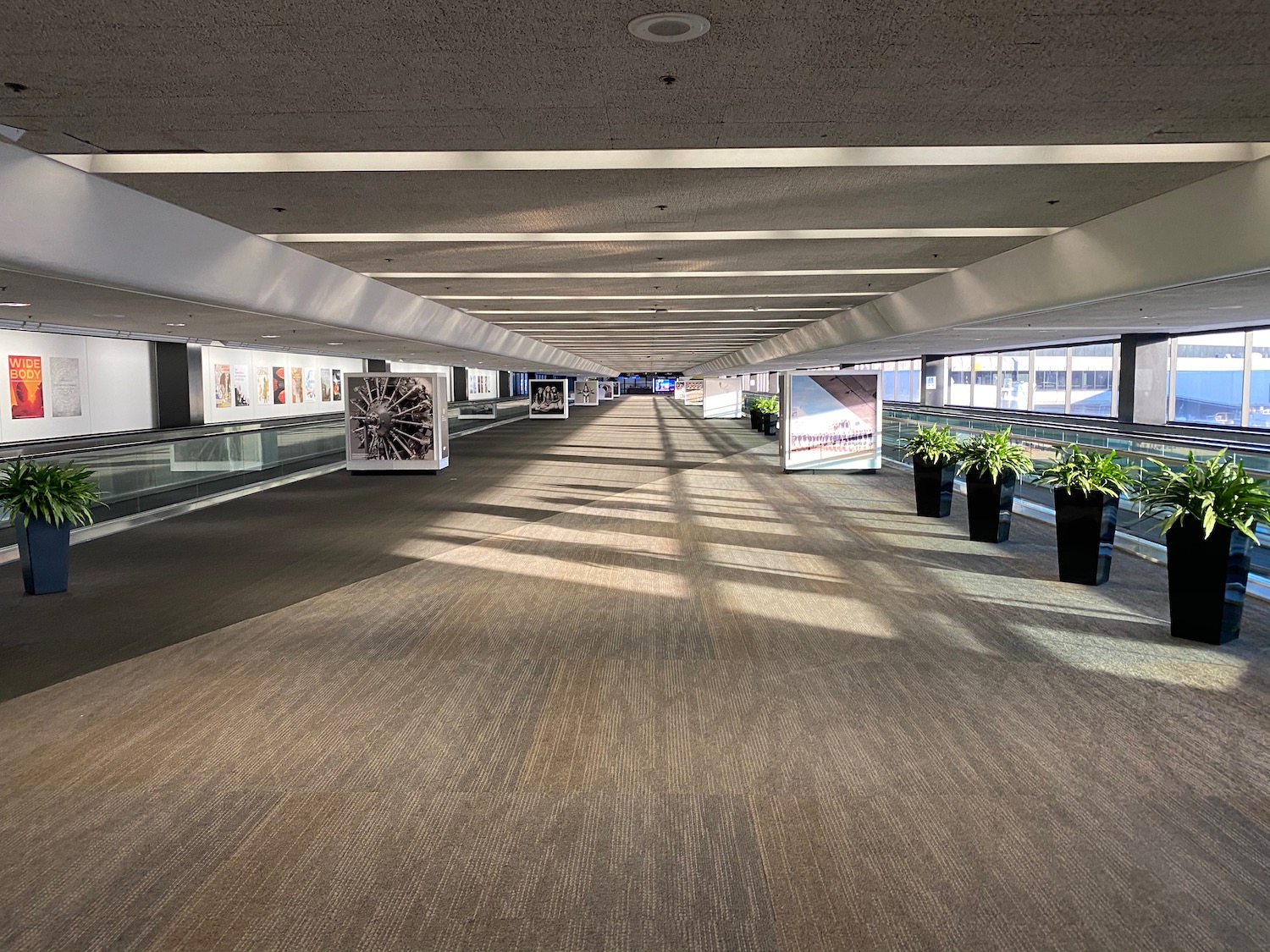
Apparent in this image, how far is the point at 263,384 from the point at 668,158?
2979 cm

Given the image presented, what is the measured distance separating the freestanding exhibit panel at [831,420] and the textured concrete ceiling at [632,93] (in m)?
10.2

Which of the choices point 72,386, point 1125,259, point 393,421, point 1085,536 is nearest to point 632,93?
point 1125,259

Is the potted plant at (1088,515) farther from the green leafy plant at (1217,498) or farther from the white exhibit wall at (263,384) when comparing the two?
the white exhibit wall at (263,384)

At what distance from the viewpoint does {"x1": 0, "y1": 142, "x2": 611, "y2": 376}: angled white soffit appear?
19.6 feet

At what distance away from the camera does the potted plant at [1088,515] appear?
816 cm

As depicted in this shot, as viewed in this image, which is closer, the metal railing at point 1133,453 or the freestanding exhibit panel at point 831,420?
the metal railing at point 1133,453

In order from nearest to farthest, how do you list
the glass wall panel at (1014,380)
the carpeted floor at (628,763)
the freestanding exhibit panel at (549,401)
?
1. the carpeted floor at (628,763)
2. the glass wall panel at (1014,380)
3. the freestanding exhibit panel at (549,401)

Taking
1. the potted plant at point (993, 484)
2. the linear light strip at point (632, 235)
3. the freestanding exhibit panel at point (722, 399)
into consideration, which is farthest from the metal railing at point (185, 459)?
the freestanding exhibit panel at point (722, 399)

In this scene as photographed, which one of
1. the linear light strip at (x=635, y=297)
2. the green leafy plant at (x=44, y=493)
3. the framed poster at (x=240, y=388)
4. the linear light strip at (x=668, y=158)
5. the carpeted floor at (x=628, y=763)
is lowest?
the carpeted floor at (x=628, y=763)

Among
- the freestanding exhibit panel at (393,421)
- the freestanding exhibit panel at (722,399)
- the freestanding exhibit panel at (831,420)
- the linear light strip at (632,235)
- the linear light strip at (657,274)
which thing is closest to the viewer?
the linear light strip at (632,235)

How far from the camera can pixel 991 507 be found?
10.6m

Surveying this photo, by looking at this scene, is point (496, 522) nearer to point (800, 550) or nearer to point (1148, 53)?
point (800, 550)

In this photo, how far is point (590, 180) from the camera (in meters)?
6.75

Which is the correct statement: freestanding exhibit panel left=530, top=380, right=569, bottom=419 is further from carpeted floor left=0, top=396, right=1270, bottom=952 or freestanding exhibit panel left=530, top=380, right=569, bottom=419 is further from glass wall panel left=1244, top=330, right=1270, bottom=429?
carpeted floor left=0, top=396, right=1270, bottom=952
